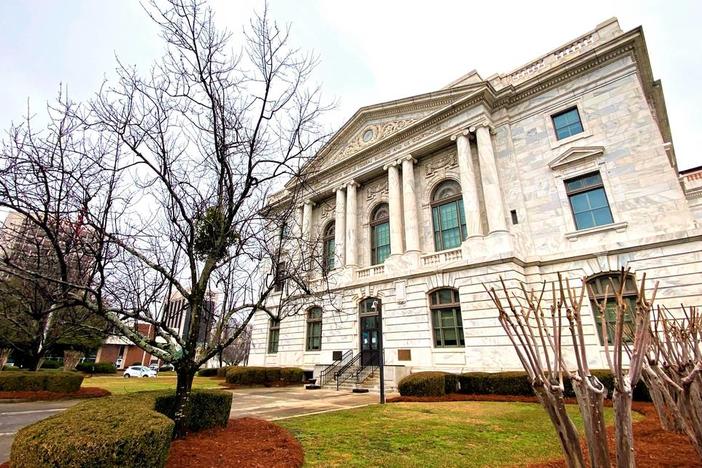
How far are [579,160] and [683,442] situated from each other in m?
15.3

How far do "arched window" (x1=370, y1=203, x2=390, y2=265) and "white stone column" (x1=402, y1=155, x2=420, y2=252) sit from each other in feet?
8.33

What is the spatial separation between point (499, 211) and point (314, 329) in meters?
15.5

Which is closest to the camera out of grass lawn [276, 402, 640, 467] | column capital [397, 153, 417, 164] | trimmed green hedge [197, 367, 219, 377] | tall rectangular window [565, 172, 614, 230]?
grass lawn [276, 402, 640, 467]

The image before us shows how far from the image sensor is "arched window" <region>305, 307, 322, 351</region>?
25.4 m

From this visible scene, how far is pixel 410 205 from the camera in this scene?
22.8 metres

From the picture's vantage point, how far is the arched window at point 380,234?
2498 centimetres

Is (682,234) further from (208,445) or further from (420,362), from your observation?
(208,445)

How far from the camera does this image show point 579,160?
18.1 metres

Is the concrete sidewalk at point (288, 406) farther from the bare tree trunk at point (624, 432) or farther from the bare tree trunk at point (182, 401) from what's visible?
the bare tree trunk at point (624, 432)

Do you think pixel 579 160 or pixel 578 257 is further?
pixel 579 160

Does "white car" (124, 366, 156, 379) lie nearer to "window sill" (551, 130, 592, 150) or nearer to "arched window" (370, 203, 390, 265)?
"arched window" (370, 203, 390, 265)

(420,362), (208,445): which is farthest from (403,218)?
(208,445)

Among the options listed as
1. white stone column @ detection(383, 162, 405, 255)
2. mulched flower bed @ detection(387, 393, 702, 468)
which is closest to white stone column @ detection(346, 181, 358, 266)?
white stone column @ detection(383, 162, 405, 255)

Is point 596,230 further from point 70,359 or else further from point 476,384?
point 70,359
